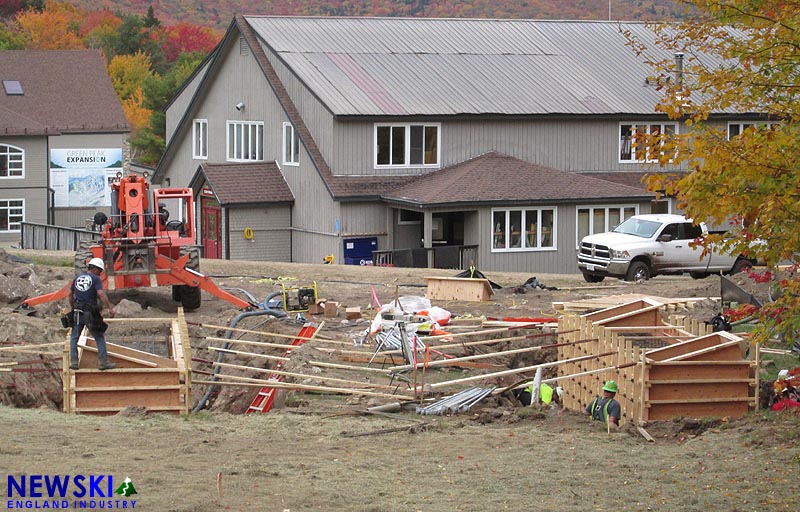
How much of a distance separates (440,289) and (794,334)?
48.4 ft

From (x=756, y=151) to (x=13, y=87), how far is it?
182ft

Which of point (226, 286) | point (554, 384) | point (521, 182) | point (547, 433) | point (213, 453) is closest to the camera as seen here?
point (213, 453)

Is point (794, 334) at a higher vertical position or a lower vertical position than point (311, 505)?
higher

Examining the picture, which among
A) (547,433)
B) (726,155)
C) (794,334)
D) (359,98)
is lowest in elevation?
(547,433)

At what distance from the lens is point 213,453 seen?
45.2ft

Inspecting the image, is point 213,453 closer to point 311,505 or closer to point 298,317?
point 311,505

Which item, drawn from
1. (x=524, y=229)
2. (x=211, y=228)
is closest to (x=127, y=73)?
(x=211, y=228)

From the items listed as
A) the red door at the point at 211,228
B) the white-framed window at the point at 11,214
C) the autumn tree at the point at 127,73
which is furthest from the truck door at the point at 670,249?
the autumn tree at the point at 127,73

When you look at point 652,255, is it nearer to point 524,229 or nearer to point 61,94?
point 524,229

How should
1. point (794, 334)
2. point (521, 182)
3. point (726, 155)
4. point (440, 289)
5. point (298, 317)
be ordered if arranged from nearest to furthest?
1. point (726, 155)
2. point (794, 334)
3. point (298, 317)
4. point (440, 289)
5. point (521, 182)

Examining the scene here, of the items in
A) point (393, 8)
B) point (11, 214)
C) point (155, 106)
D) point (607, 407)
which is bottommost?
point (607, 407)

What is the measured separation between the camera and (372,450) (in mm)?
14305

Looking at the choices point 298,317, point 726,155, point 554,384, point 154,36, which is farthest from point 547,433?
point 154,36

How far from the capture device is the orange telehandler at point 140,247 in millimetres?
23922
